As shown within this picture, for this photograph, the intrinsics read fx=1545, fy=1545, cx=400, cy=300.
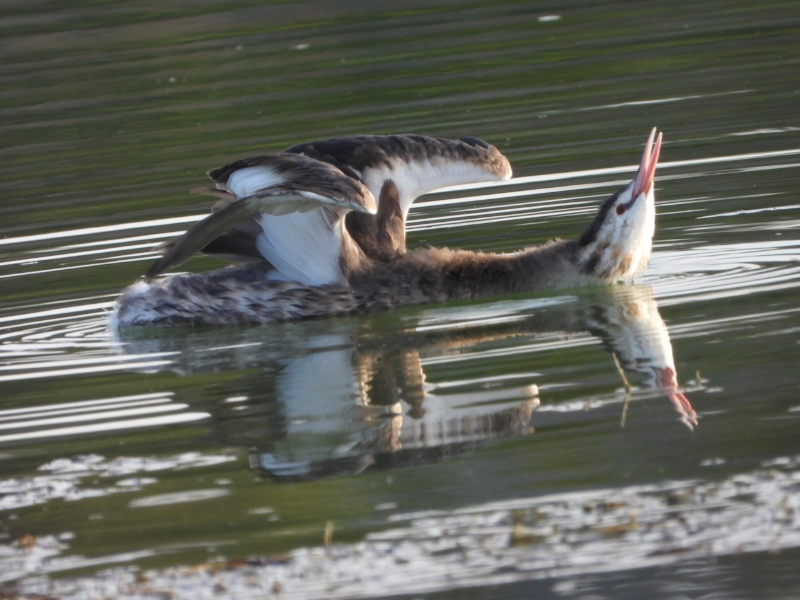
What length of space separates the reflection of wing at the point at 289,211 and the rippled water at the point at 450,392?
0.44m

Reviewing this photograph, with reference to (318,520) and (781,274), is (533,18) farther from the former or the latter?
(318,520)

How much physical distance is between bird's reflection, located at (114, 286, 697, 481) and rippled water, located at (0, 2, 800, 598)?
0.9 inches

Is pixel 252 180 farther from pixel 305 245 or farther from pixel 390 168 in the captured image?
pixel 390 168

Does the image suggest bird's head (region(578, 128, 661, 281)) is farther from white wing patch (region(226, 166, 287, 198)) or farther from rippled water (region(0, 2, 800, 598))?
white wing patch (region(226, 166, 287, 198))

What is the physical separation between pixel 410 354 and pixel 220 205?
7.19 ft

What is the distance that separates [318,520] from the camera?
5.34 meters

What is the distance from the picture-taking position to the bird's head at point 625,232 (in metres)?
8.53

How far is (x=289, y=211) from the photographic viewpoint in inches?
323

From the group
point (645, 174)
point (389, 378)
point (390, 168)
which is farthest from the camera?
point (390, 168)

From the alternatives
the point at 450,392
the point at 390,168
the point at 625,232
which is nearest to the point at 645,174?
the point at 625,232

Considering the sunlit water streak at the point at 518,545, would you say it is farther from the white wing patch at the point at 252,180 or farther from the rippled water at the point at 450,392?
the white wing patch at the point at 252,180

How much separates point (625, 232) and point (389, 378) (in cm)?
205

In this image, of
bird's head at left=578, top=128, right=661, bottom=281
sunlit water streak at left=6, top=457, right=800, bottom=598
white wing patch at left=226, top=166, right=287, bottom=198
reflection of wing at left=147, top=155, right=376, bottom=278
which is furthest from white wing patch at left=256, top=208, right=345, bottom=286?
sunlit water streak at left=6, top=457, right=800, bottom=598

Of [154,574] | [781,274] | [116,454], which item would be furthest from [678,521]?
[781,274]
